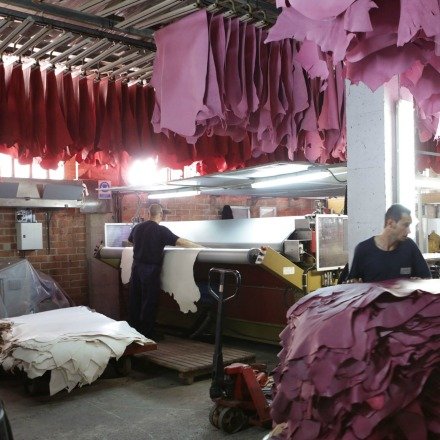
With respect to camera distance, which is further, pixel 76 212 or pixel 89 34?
pixel 76 212

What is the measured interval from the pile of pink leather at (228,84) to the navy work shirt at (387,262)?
1097mm

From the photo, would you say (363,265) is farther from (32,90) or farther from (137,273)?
(137,273)

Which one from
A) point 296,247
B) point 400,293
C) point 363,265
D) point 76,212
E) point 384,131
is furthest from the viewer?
point 76,212

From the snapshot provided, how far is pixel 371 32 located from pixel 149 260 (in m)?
6.21

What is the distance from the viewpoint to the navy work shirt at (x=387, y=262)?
11.7ft

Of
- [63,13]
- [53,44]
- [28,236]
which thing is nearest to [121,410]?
[53,44]

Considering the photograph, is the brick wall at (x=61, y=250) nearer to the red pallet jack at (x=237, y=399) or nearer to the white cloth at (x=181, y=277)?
the white cloth at (x=181, y=277)

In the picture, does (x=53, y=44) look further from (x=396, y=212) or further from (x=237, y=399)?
(x=237, y=399)

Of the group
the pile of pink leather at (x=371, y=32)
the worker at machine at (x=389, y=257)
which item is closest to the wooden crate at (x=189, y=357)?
the worker at machine at (x=389, y=257)

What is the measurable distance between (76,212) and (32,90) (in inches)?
226

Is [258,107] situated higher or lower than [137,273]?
higher

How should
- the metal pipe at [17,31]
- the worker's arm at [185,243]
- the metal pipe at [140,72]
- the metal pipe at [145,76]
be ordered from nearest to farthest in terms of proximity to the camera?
the metal pipe at [17,31]
the metal pipe at [140,72]
the metal pipe at [145,76]
the worker's arm at [185,243]

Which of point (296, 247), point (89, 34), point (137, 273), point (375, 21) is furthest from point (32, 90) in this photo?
point (137, 273)

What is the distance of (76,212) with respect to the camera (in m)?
8.91
